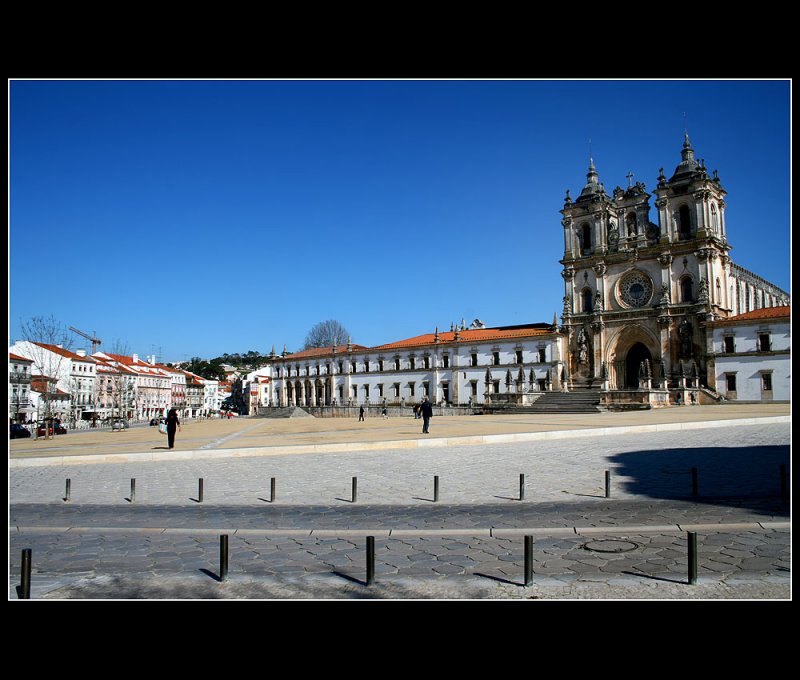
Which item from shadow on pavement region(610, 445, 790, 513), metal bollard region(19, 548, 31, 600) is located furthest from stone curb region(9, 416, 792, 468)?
metal bollard region(19, 548, 31, 600)

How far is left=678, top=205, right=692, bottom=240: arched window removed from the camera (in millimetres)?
62006

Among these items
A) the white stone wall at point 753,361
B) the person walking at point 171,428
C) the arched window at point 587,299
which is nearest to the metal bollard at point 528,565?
the person walking at point 171,428

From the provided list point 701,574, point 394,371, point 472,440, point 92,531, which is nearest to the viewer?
point 701,574

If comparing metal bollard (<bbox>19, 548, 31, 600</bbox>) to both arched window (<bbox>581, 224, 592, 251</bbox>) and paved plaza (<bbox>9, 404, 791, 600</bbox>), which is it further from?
arched window (<bbox>581, 224, 592, 251</bbox>)

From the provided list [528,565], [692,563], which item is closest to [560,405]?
[692,563]

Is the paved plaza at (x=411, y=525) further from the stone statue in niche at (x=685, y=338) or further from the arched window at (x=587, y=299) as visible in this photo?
the arched window at (x=587, y=299)

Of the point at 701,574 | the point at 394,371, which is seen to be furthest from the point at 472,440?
the point at 394,371

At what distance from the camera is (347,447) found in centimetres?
2158

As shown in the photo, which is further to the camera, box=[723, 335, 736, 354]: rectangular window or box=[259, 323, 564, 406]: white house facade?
box=[259, 323, 564, 406]: white house facade

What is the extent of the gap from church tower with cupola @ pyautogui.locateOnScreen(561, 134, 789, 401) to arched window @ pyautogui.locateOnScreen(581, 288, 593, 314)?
108mm
